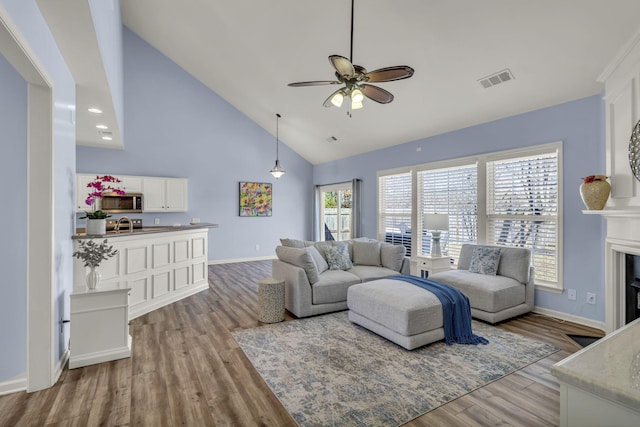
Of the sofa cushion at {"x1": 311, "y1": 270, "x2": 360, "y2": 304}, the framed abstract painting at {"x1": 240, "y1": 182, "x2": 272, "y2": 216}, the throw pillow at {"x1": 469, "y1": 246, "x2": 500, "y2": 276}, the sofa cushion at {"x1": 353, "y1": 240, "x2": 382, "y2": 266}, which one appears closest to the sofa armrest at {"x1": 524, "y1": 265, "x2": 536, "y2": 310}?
the throw pillow at {"x1": 469, "y1": 246, "x2": 500, "y2": 276}

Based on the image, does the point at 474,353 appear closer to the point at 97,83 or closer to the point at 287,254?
the point at 287,254

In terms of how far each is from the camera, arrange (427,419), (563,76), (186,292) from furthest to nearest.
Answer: (186,292), (563,76), (427,419)

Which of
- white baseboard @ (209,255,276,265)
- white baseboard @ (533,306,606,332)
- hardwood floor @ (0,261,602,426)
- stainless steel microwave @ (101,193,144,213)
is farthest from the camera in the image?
white baseboard @ (209,255,276,265)

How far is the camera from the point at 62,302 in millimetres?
2725

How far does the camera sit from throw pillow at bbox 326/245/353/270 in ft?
14.9

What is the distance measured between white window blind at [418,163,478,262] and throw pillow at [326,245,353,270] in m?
1.89

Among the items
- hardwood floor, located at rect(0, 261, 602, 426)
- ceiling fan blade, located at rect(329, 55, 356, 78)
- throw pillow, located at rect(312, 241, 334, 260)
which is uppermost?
ceiling fan blade, located at rect(329, 55, 356, 78)

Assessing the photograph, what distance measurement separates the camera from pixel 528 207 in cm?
423

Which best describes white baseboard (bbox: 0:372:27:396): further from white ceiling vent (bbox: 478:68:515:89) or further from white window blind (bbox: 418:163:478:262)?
white ceiling vent (bbox: 478:68:515:89)

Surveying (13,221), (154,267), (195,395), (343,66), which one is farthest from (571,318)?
(13,221)

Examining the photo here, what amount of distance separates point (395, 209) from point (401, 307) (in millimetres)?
3730

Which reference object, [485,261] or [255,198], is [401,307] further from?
[255,198]

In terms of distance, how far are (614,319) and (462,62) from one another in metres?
3.23

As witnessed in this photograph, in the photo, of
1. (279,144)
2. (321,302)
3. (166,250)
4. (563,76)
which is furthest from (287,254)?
(279,144)
